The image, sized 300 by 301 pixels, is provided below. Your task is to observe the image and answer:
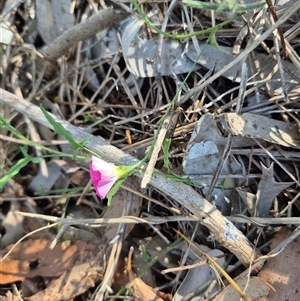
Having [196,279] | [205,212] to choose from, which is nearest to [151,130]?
[205,212]

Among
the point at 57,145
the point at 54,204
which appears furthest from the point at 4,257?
the point at 57,145

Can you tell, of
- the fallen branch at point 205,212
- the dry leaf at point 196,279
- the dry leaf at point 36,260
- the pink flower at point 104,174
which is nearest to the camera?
the pink flower at point 104,174

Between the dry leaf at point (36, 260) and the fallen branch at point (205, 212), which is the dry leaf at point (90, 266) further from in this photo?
the fallen branch at point (205, 212)

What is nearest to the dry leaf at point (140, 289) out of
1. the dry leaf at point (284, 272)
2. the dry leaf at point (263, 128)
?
the dry leaf at point (284, 272)

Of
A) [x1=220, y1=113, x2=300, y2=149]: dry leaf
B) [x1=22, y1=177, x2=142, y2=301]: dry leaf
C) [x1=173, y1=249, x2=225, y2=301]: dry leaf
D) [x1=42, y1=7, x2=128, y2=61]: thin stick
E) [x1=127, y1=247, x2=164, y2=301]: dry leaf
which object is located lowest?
[x1=173, y1=249, x2=225, y2=301]: dry leaf

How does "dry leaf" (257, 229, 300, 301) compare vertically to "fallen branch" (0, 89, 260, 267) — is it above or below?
below

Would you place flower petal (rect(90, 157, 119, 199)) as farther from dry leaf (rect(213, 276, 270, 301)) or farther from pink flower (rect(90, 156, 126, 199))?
dry leaf (rect(213, 276, 270, 301))

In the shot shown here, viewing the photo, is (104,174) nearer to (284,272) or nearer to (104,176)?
(104,176)

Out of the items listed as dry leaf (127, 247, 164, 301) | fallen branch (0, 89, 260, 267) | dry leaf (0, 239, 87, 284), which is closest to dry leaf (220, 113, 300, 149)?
fallen branch (0, 89, 260, 267)

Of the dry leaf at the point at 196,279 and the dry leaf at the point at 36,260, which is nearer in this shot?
the dry leaf at the point at 196,279
